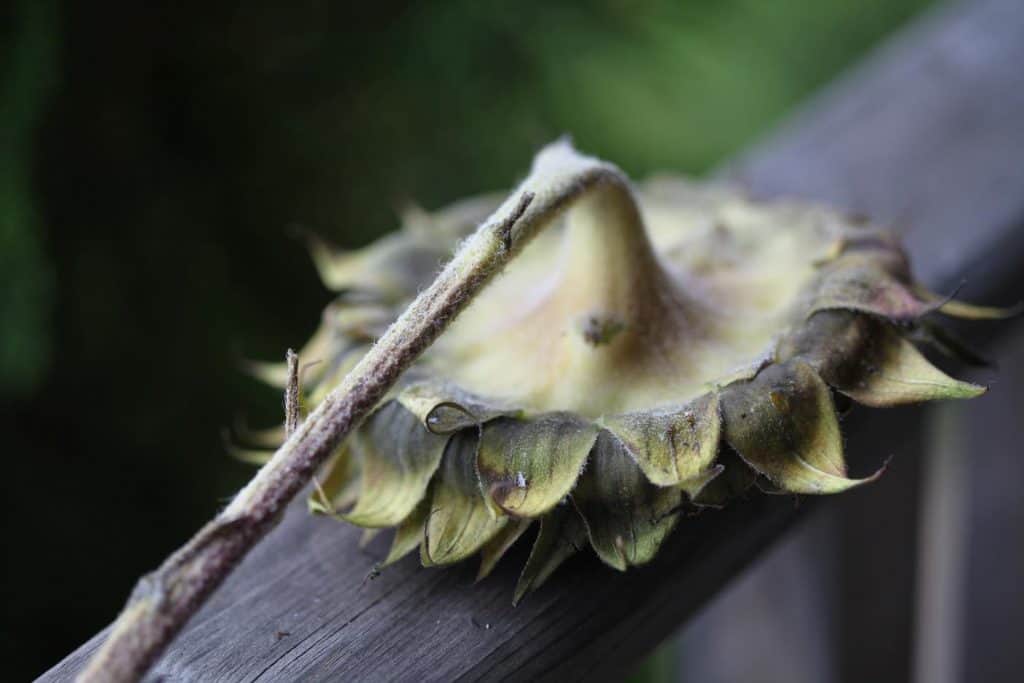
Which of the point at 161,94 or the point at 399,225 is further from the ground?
the point at 161,94

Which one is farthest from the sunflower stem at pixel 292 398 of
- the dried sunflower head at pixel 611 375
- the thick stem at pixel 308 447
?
the dried sunflower head at pixel 611 375

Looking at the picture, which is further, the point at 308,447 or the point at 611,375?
the point at 611,375

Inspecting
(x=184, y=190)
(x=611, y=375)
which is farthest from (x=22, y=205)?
(x=611, y=375)

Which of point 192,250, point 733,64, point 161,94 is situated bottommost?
point 192,250

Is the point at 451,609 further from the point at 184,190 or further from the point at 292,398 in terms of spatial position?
the point at 184,190

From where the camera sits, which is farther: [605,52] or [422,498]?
[605,52]

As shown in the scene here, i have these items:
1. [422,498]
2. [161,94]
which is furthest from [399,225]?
[422,498]

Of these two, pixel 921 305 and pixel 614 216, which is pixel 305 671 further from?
pixel 921 305
